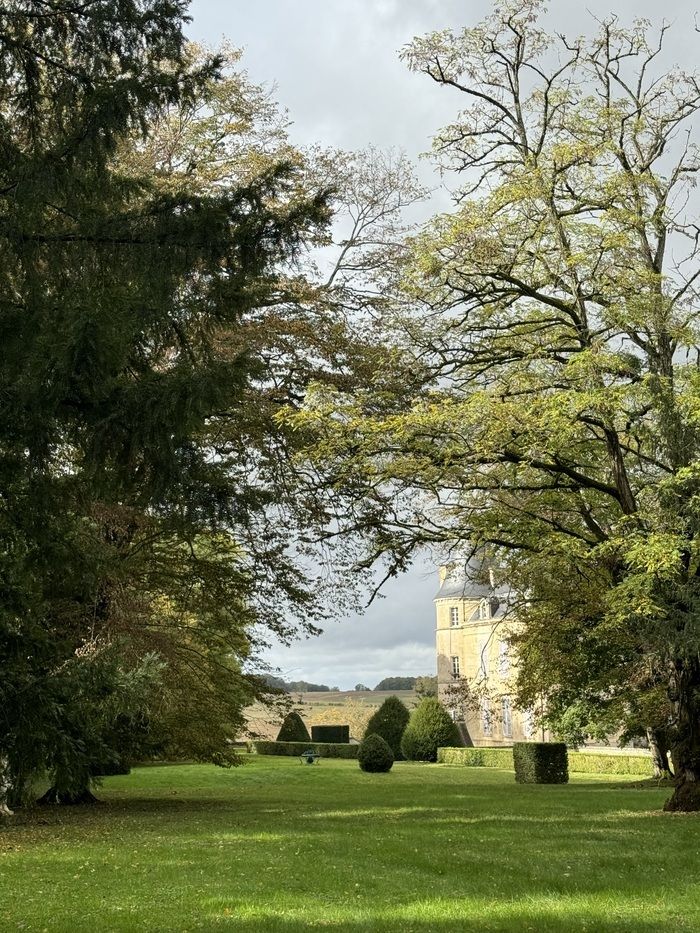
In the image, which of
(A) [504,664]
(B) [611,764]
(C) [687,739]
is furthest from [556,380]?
(A) [504,664]

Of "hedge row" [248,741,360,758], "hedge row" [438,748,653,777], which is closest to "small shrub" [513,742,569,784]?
"hedge row" [438,748,653,777]

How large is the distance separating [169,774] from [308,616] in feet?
45.3

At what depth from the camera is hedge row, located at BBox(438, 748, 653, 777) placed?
31.5m

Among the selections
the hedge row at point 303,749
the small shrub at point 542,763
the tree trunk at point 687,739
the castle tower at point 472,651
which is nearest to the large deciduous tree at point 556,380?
the tree trunk at point 687,739

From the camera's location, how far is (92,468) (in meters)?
6.79

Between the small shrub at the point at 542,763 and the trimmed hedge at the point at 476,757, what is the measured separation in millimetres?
9739

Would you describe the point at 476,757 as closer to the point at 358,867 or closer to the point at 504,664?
the point at 504,664

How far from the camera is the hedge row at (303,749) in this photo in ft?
127

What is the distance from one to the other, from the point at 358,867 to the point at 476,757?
26962 mm

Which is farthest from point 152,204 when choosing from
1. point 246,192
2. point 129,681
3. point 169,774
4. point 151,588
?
point 169,774

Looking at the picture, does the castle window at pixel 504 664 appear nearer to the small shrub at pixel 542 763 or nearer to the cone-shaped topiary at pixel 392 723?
the cone-shaped topiary at pixel 392 723

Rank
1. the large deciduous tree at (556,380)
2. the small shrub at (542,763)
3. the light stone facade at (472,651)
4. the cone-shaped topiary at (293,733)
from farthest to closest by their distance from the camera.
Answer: the light stone facade at (472,651) → the cone-shaped topiary at (293,733) → the small shrub at (542,763) → the large deciduous tree at (556,380)

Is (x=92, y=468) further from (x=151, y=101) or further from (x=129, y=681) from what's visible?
(x=129, y=681)

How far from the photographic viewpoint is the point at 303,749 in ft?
129
